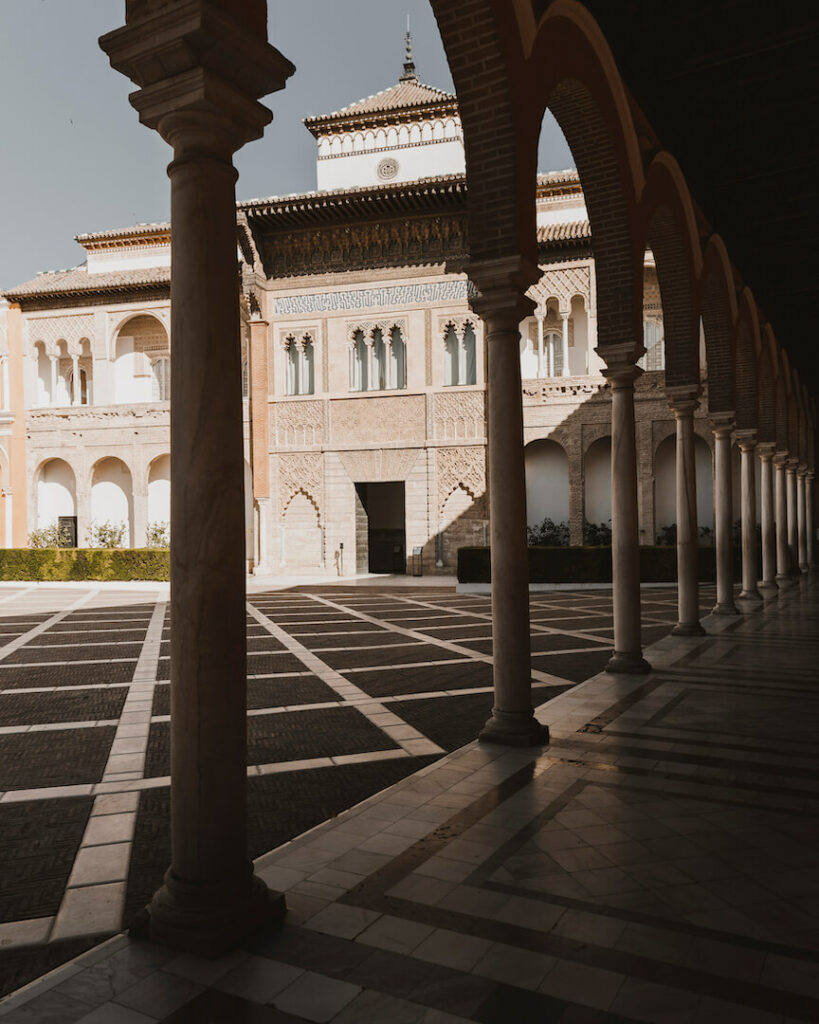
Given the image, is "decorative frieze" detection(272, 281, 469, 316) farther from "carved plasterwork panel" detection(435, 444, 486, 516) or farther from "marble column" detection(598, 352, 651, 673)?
"marble column" detection(598, 352, 651, 673)

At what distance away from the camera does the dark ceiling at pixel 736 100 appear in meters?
7.42

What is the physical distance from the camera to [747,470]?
1560 cm

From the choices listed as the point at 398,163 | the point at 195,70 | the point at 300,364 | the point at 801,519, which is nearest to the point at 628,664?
the point at 195,70

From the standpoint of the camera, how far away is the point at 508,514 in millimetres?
5617

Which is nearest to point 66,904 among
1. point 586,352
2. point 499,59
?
point 499,59

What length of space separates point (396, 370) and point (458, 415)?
2.50 meters

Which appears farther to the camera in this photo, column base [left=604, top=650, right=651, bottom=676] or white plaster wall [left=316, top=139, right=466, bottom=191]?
white plaster wall [left=316, top=139, right=466, bottom=191]

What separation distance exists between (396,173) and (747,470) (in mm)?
17500

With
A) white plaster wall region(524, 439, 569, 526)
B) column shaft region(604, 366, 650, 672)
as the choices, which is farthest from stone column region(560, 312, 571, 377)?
column shaft region(604, 366, 650, 672)

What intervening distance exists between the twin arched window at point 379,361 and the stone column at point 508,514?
20290 millimetres

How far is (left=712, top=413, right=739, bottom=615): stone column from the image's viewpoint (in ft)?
43.2

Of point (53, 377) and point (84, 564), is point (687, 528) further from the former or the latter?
point (53, 377)

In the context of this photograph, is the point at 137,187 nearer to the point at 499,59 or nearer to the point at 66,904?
the point at 499,59

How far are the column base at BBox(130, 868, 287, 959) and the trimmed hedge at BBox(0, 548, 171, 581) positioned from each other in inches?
861
